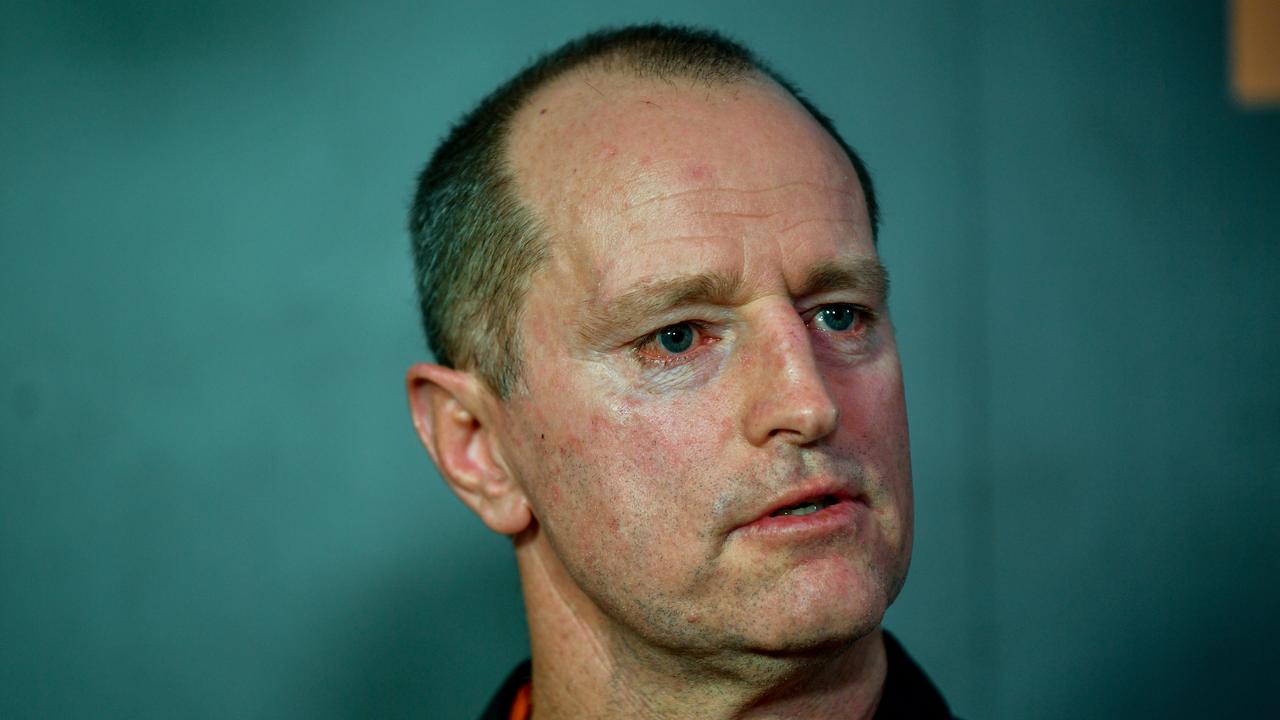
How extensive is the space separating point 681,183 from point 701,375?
269mm

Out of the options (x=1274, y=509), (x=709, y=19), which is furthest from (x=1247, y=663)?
(x=709, y=19)

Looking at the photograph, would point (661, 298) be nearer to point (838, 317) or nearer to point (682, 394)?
point (682, 394)

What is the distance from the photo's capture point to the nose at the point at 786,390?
154 centimetres

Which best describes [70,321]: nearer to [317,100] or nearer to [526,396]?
[317,100]

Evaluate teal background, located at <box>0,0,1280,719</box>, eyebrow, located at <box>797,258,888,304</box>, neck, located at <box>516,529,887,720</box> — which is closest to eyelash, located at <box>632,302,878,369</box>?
eyebrow, located at <box>797,258,888,304</box>

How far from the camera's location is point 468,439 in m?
1.93

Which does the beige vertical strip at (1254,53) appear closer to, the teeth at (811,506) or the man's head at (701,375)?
the man's head at (701,375)

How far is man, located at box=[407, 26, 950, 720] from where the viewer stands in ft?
5.16

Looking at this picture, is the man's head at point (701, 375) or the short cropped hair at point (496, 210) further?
the short cropped hair at point (496, 210)

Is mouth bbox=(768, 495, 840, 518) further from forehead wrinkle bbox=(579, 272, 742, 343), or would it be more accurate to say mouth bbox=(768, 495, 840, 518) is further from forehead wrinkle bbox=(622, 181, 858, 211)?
forehead wrinkle bbox=(622, 181, 858, 211)

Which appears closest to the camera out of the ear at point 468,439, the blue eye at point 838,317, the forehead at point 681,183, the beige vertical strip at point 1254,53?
the forehead at point 681,183

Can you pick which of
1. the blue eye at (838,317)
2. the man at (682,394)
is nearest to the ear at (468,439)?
the man at (682,394)

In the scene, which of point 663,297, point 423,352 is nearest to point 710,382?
point 663,297

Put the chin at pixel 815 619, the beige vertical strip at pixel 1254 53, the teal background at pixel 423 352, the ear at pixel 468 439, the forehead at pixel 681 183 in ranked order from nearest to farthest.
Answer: the chin at pixel 815 619 < the forehead at pixel 681 183 < the ear at pixel 468 439 < the teal background at pixel 423 352 < the beige vertical strip at pixel 1254 53
